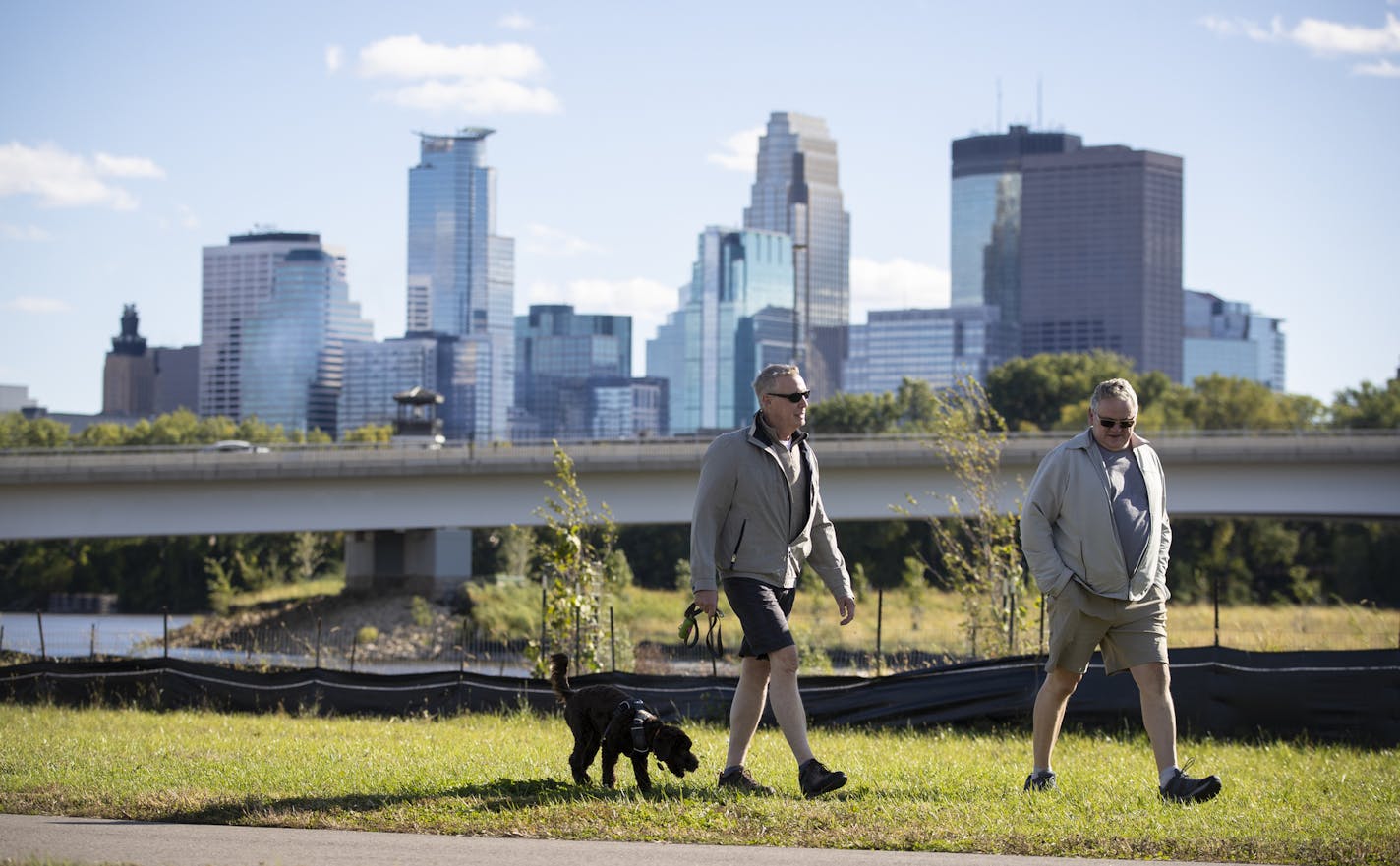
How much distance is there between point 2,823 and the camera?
7586mm

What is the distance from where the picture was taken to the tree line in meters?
65.5

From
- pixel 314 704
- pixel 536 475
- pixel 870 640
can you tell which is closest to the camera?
pixel 314 704

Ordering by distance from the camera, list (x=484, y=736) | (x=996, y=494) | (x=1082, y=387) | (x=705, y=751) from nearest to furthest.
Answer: (x=705, y=751) < (x=484, y=736) < (x=996, y=494) < (x=1082, y=387)

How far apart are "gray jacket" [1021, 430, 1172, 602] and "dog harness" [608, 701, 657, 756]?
2.17 m

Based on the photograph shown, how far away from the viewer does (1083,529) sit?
842cm

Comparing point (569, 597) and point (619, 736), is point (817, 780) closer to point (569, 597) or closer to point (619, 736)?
point (619, 736)

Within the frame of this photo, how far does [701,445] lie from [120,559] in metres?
46.3

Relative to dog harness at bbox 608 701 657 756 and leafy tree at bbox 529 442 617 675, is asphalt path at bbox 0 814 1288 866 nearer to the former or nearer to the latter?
dog harness at bbox 608 701 657 756

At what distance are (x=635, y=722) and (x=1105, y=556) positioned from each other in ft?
8.46

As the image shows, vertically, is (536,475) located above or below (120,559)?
above

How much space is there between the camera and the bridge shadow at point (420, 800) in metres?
7.80

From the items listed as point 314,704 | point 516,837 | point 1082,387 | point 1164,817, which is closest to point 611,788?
point 516,837

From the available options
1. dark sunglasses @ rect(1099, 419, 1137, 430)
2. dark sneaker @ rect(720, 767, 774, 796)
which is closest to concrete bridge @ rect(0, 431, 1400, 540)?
dark sunglasses @ rect(1099, 419, 1137, 430)

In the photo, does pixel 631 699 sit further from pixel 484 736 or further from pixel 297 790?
pixel 484 736
